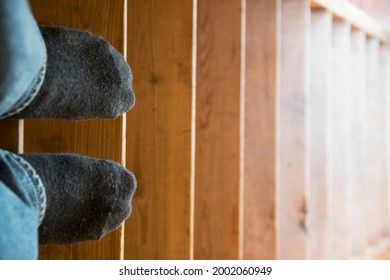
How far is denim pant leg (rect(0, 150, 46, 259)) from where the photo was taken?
0.57 meters

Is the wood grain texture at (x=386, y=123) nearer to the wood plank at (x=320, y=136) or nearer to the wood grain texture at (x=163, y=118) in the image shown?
the wood plank at (x=320, y=136)

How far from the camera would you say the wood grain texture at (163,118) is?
1284mm

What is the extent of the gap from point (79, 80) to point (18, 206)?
0.65 ft

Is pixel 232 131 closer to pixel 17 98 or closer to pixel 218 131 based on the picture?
pixel 218 131

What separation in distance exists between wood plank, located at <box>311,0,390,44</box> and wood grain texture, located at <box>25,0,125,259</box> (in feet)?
3.91

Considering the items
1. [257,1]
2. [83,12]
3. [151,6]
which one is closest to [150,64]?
[151,6]

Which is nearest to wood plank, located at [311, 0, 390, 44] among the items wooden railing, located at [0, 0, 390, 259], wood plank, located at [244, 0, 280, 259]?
wooden railing, located at [0, 0, 390, 259]

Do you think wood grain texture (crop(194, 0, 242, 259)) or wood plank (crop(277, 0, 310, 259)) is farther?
wood plank (crop(277, 0, 310, 259))

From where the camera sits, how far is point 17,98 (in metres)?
0.61

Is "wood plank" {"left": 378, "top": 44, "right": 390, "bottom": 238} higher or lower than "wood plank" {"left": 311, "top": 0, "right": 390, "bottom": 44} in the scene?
lower

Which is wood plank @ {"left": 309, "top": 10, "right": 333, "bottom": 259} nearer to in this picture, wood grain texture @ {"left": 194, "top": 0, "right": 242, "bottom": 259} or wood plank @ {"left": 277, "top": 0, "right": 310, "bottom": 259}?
wood plank @ {"left": 277, "top": 0, "right": 310, "bottom": 259}

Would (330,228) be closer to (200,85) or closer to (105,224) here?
(200,85)

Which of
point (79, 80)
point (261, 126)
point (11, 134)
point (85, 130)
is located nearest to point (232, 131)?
point (261, 126)

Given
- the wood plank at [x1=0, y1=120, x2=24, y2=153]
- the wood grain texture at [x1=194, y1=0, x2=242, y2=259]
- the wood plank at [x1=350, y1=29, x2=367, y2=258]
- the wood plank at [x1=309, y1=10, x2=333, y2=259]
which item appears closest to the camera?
the wood plank at [x1=0, y1=120, x2=24, y2=153]
